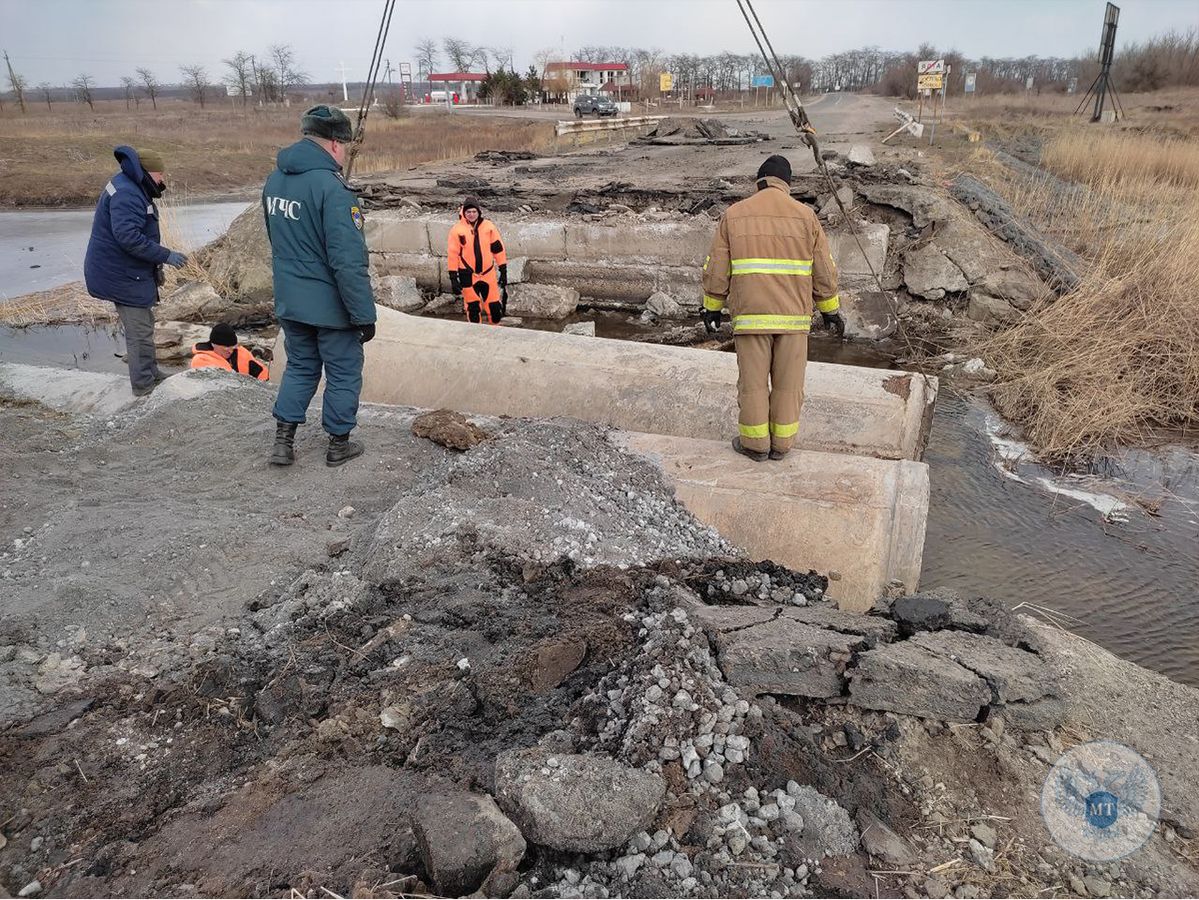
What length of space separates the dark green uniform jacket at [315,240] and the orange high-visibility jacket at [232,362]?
6.92 feet

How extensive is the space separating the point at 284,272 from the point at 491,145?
25918mm

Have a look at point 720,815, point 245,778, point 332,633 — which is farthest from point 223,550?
point 720,815

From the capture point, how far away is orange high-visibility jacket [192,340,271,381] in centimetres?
602

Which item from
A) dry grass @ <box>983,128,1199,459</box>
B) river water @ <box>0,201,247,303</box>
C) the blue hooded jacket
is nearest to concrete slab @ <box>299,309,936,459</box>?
the blue hooded jacket

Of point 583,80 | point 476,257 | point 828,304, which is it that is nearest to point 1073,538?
point 828,304

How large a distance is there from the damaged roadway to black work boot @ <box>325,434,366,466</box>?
47cm

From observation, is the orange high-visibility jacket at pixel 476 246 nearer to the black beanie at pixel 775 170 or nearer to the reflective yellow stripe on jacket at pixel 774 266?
the black beanie at pixel 775 170

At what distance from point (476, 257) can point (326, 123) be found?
3.70m

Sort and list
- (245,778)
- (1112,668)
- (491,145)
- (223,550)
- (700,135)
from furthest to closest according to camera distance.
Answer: (491,145)
(700,135)
(223,550)
(1112,668)
(245,778)

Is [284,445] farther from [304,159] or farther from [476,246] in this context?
[476,246]

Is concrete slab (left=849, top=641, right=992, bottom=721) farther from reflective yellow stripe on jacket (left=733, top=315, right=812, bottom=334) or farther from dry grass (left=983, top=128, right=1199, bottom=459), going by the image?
dry grass (left=983, top=128, right=1199, bottom=459)

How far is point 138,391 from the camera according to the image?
578cm

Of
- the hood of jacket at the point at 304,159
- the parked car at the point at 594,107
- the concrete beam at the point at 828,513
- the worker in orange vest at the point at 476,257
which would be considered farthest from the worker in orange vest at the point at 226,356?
the parked car at the point at 594,107

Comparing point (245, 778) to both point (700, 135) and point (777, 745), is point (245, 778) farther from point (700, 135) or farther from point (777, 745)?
point (700, 135)
